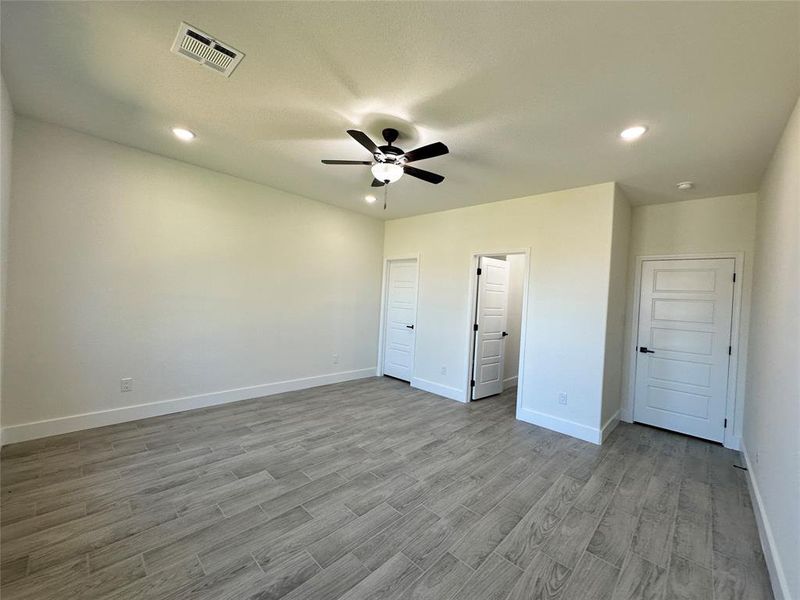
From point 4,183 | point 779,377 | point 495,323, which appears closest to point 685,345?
point 779,377

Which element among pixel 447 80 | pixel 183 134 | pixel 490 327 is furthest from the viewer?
pixel 490 327

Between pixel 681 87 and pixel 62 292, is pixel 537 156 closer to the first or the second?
pixel 681 87

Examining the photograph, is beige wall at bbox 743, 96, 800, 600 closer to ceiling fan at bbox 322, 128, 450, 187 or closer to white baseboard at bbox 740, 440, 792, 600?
white baseboard at bbox 740, 440, 792, 600

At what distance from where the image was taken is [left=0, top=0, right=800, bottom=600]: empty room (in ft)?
5.47

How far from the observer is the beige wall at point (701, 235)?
11.3 ft

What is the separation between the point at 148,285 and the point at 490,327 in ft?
14.4

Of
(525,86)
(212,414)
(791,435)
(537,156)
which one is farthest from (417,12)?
(212,414)

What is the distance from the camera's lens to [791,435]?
1.64m

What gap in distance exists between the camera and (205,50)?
1.83m

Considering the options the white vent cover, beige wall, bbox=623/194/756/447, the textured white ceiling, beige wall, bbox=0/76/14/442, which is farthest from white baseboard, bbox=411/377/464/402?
beige wall, bbox=0/76/14/442

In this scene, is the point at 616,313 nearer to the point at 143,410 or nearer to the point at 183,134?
the point at 183,134

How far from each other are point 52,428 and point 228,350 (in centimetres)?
161

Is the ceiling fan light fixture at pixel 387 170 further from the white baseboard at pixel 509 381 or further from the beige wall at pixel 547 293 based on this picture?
the white baseboard at pixel 509 381

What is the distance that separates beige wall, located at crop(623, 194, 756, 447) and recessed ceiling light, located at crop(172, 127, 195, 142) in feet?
16.8
